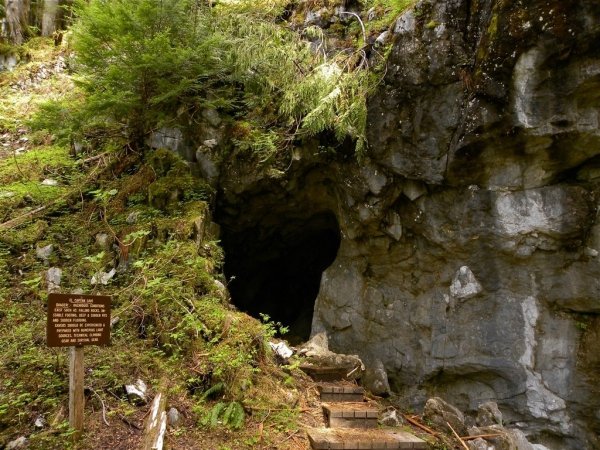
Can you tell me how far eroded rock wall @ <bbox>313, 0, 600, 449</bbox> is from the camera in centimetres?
545

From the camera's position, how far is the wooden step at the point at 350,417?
16.1 feet

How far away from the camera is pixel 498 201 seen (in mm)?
6137

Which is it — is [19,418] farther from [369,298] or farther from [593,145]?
[593,145]

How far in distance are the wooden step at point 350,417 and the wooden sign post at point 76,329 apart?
258 cm

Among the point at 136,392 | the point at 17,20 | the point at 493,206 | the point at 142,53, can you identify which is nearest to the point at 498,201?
the point at 493,206

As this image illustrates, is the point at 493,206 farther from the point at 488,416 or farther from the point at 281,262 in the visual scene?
the point at 281,262

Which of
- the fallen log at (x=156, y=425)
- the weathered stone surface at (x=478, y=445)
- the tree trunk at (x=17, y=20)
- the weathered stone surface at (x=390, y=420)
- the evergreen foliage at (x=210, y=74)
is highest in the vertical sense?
the tree trunk at (x=17, y=20)

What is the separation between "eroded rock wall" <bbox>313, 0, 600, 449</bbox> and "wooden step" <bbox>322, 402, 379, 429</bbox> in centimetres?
204

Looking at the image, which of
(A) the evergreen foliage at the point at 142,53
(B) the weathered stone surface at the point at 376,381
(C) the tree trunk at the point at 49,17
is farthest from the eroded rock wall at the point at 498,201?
(C) the tree trunk at the point at 49,17

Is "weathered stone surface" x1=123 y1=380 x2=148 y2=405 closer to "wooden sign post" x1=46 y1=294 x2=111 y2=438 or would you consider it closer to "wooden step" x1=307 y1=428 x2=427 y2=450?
"wooden sign post" x1=46 y1=294 x2=111 y2=438

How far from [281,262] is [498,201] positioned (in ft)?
19.9

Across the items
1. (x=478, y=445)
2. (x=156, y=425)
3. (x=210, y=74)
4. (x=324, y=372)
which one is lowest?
(x=478, y=445)

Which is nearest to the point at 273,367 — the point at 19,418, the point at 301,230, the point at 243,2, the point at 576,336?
the point at 19,418

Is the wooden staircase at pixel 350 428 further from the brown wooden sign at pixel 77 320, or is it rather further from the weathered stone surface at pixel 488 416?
the brown wooden sign at pixel 77 320
